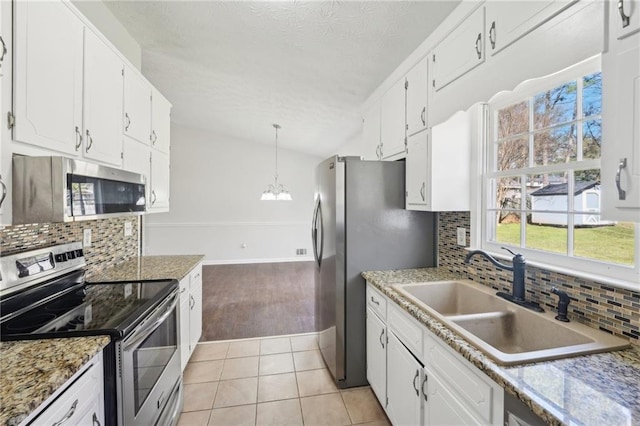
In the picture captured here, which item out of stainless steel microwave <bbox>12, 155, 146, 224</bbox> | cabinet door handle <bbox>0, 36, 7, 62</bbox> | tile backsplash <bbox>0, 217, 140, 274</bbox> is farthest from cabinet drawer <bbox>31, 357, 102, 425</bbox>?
cabinet door handle <bbox>0, 36, 7, 62</bbox>

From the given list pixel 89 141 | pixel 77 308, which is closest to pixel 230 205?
pixel 89 141

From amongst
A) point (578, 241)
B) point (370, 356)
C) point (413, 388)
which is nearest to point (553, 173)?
point (578, 241)

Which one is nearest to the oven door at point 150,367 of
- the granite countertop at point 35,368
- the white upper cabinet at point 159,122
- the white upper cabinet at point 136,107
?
the granite countertop at point 35,368

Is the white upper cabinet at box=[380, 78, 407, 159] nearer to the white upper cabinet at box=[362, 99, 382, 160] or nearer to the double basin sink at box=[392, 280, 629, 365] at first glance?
the white upper cabinet at box=[362, 99, 382, 160]

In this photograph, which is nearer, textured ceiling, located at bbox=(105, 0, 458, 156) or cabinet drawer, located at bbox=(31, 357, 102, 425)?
cabinet drawer, located at bbox=(31, 357, 102, 425)

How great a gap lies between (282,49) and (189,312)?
7.56ft

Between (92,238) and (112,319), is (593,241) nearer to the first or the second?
(112,319)

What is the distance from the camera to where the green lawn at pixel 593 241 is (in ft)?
3.54

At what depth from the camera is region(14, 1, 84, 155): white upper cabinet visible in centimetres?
103

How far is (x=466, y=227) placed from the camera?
1.89 meters

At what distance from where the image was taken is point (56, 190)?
1.10m

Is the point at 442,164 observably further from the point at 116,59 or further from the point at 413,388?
the point at 116,59

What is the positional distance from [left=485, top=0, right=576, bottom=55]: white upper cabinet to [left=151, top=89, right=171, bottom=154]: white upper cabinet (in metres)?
2.43

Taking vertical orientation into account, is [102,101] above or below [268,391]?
above
